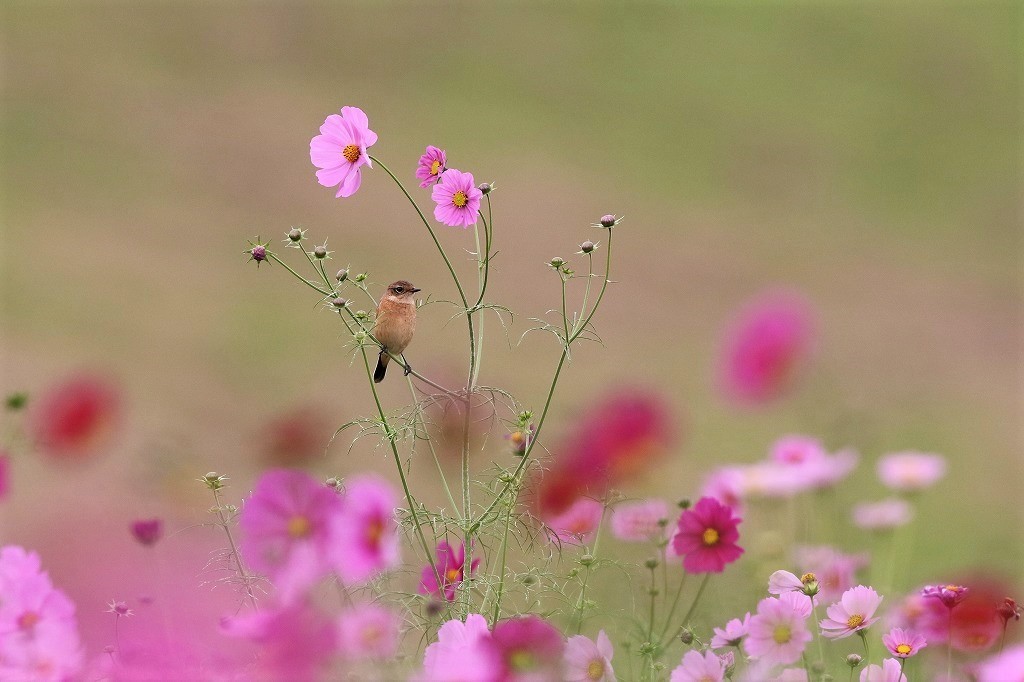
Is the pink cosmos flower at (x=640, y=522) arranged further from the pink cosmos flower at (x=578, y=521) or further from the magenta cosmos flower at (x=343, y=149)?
the magenta cosmos flower at (x=343, y=149)

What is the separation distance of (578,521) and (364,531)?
25.0 inches

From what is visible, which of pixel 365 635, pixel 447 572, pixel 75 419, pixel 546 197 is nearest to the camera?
pixel 365 635

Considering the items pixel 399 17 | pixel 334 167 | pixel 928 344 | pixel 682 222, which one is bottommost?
pixel 928 344

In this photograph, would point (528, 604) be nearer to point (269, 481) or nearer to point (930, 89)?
point (269, 481)

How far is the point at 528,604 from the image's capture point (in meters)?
1.65

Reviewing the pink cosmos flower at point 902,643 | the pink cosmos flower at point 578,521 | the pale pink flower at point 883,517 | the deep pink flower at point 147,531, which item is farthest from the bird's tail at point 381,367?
the pale pink flower at point 883,517

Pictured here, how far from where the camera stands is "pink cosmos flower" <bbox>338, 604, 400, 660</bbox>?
1079 millimetres

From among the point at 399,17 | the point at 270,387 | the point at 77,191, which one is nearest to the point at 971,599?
the point at 270,387

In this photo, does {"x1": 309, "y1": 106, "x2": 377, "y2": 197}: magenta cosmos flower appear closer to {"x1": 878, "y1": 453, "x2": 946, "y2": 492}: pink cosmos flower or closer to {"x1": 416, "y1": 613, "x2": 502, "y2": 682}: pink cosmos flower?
{"x1": 416, "y1": 613, "x2": 502, "y2": 682}: pink cosmos flower

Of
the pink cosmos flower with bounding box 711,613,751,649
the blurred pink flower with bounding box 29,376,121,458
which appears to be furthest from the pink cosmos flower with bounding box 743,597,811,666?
the blurred pink flower with bounding box 29,376,121,458

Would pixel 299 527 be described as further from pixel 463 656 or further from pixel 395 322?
pixel 395 322

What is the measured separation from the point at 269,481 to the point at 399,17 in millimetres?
15751

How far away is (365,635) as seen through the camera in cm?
109

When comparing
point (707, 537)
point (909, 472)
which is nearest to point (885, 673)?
point (707, 537)
